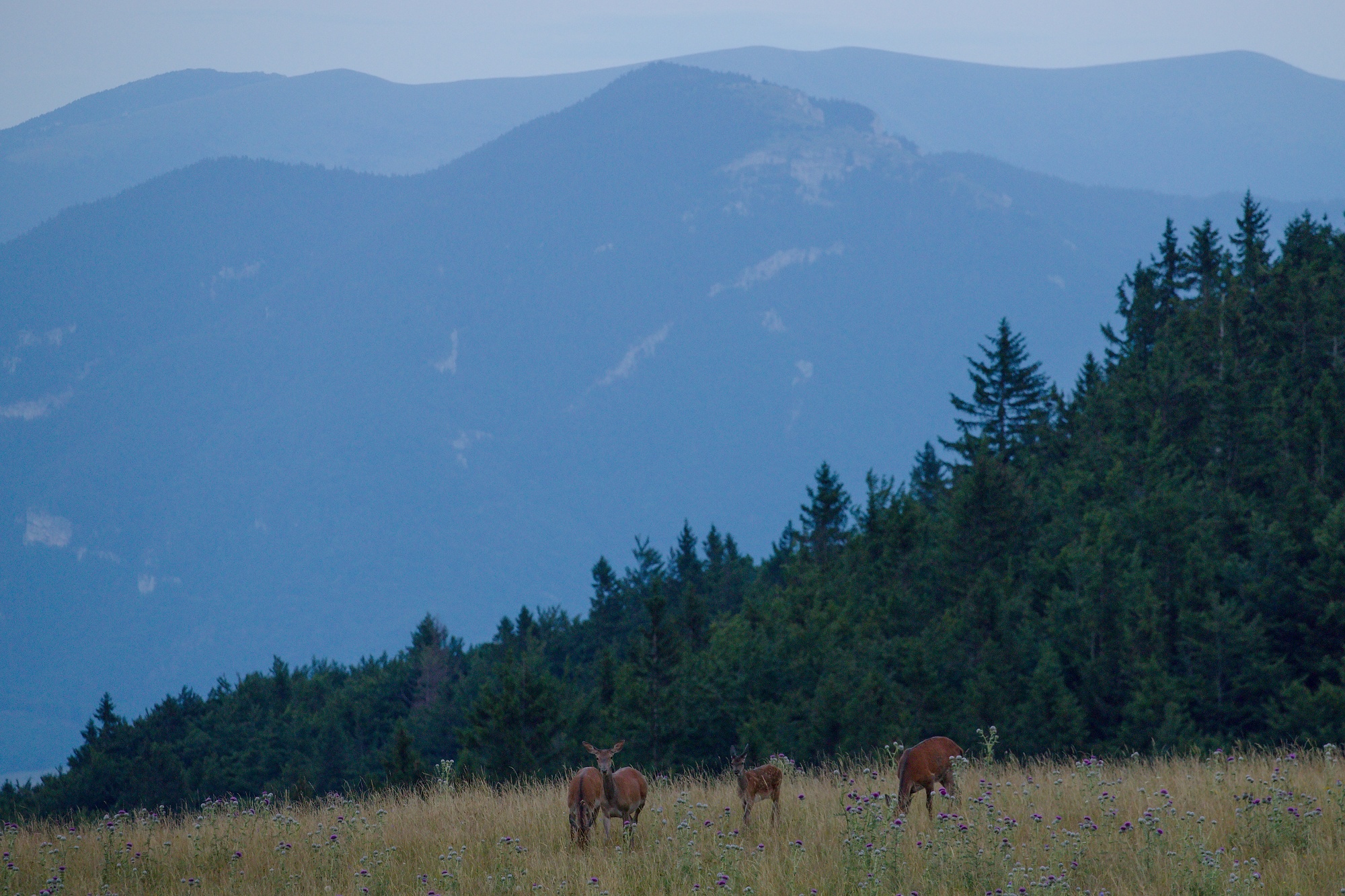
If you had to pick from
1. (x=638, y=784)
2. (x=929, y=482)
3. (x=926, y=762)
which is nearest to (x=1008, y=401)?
(x=929, y=482)

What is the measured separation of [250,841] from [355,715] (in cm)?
8207

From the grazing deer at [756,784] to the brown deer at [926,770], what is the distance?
1.05 m

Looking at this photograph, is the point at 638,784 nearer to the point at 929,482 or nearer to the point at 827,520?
the point at 827,520

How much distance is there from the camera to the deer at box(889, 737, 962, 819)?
357 inches

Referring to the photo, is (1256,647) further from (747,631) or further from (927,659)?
(747,631)

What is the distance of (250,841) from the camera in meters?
10.5

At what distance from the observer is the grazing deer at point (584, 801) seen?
9.09 m

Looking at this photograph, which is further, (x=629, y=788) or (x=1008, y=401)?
(x=1008, y=401)

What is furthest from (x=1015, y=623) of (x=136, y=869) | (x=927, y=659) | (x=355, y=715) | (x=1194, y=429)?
(x=355, y=715)

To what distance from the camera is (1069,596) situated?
41844 millimetres

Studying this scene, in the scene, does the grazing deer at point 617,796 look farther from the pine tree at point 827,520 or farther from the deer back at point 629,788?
the pine tree at point 827,520

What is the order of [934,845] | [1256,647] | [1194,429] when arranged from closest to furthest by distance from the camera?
[934,845]
[1256,647]
[1194,429]

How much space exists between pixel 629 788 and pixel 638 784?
139 mm

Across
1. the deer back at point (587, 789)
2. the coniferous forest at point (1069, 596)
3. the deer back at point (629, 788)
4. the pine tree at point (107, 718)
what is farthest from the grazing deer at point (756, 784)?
the pine tree at point (107, 718)
